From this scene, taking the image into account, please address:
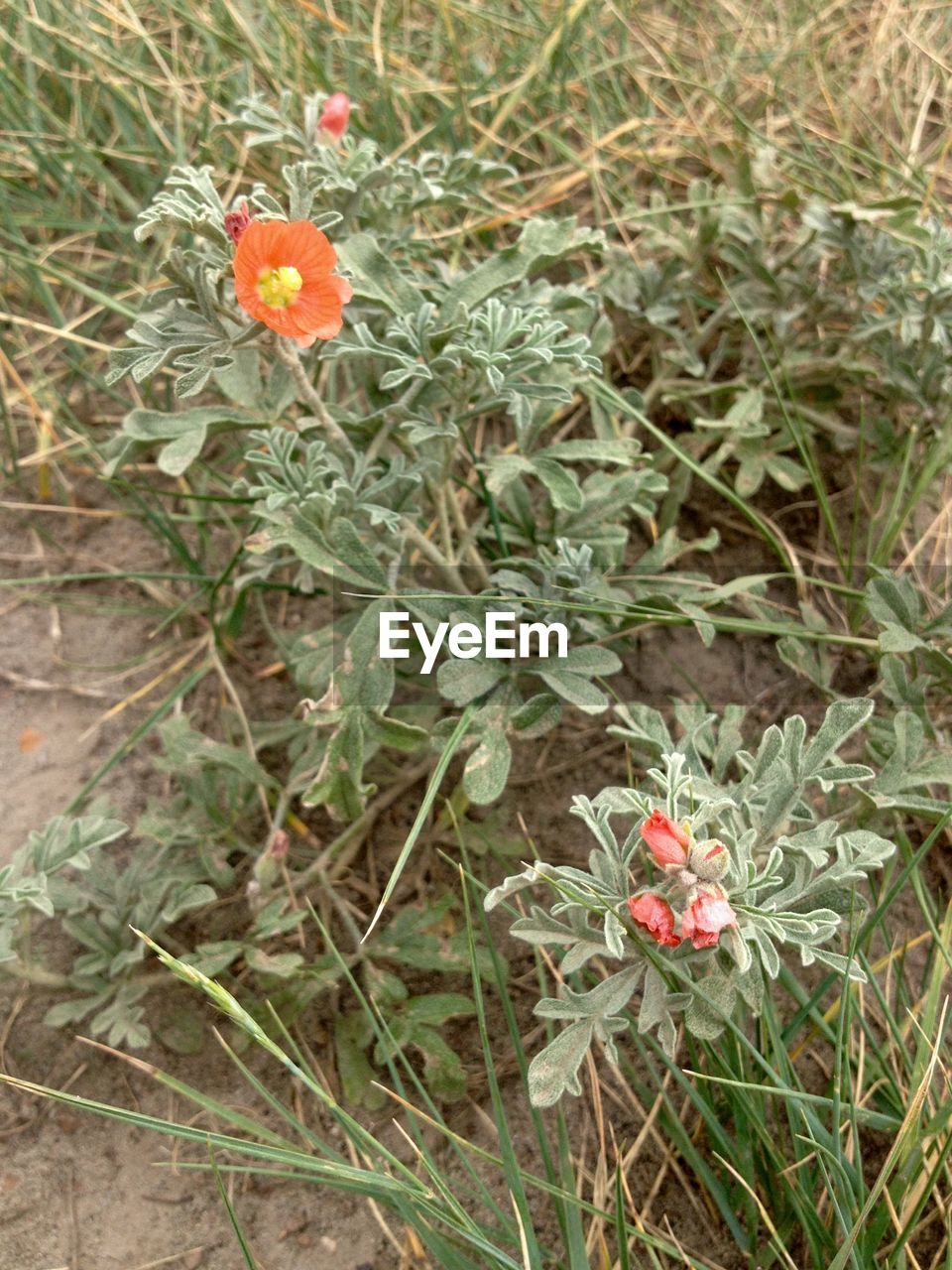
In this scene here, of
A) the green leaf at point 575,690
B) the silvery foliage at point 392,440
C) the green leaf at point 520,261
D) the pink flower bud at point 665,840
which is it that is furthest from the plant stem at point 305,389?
the pink flower bud at point 665,840

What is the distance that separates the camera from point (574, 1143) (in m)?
1.96

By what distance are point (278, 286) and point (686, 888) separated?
952mm

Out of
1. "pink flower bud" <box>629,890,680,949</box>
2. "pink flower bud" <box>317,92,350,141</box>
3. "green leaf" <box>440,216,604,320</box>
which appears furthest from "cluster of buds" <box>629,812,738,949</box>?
"pink flower bud" <box>317,92,350,141</box>

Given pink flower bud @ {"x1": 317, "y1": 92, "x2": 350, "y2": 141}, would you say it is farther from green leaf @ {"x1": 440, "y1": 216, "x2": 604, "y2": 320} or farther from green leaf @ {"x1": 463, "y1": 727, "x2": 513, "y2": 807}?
green leaf @ {"x1": 463, "y1": 727, "x2": 513, "y2": 807}

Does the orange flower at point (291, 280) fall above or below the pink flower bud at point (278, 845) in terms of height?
above

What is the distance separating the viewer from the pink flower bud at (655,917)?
1.50 meters

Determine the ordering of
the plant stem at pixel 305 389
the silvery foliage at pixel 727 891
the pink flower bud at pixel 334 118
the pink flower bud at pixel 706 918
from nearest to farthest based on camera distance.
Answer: the pink flower bud at pixel 706 918 < the silvery foliage at pixel 727 891 < the plant stem at pixel 305 389 < the pink flower bud at pixel 334 118

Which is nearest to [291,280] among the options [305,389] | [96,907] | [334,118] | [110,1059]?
[305,389]

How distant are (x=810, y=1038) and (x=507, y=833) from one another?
63cm

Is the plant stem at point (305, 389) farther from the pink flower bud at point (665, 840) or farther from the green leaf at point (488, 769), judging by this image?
the pink flower bud at point (665, 840)

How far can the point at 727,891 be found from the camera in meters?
1.56

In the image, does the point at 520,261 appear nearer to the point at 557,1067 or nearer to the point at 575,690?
the point at 575,690

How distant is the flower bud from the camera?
149cm

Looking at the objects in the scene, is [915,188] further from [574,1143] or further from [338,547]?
[574,1143]
